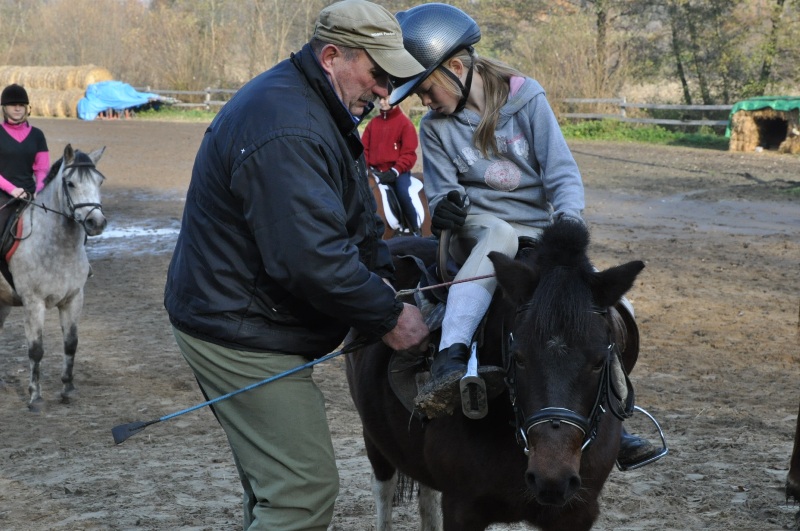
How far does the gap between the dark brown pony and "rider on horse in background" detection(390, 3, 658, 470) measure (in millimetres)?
185

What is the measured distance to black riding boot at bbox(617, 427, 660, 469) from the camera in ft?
12.8

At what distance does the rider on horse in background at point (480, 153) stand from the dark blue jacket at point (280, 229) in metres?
0.63

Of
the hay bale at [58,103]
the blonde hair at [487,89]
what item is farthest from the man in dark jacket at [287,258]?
the hay bale at [58,103]

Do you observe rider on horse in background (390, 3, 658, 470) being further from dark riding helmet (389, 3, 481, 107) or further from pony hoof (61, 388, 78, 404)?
pony hoof (61, 388, 78, 404)

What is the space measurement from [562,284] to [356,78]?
94 cm

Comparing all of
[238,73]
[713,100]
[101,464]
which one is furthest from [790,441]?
[238,73]

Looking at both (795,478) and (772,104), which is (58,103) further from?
(795,478)

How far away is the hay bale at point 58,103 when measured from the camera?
4081 centimetres

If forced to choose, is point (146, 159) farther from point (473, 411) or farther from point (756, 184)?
point (473, 411)

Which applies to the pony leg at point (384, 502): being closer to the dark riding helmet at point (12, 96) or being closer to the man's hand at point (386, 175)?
the dark riding helmet at point (12, 96)

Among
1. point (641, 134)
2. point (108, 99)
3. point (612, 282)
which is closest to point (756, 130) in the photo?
point (641, 134)

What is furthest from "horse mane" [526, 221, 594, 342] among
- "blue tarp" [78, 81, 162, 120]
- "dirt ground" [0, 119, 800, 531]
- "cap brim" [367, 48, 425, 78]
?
"blue tarp" [78, 81, 162, 120]

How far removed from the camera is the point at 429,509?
15.0 feet

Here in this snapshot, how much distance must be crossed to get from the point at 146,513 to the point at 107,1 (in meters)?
58.3
